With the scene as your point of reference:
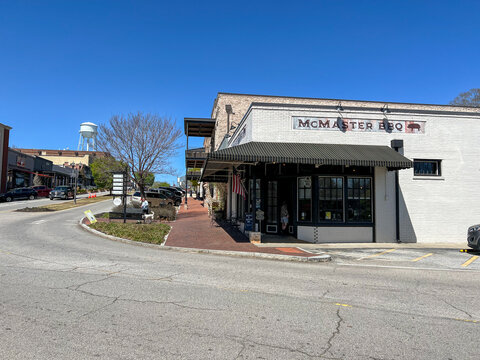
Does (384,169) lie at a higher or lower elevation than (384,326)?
higher

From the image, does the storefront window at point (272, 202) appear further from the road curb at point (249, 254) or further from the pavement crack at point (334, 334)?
the pavement crack at point (334, 334)

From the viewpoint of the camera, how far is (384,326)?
15.0ft

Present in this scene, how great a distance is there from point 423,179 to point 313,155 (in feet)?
19.4

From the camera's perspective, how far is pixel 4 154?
43.0m

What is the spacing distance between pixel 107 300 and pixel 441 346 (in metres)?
4.89

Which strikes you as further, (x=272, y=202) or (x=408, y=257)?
(x=272, y=202)

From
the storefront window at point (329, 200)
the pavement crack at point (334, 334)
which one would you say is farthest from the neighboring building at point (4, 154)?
the pavement crack at point (334, 334)

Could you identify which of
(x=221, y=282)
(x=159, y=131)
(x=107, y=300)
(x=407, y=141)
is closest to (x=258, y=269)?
(x=221, y=282)

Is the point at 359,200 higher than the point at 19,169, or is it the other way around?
the point at 19,169

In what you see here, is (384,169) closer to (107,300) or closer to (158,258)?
(158,258)

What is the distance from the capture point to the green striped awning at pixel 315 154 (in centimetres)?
1202

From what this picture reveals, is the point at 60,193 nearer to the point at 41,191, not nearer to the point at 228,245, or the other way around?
the point at 41,191

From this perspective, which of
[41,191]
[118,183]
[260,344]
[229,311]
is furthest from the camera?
[41,191]

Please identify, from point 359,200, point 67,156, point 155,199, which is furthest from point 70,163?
point 359,200
